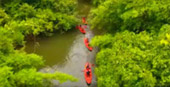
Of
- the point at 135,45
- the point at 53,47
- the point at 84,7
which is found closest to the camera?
the point at 135,45

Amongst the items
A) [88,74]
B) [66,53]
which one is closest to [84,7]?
[66,53]

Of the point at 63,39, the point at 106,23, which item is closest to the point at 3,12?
the point at 63,39

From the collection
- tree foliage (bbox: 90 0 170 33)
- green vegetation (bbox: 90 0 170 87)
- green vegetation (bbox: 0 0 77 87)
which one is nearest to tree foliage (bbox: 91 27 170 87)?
green vegetation (bbox: 90 0 170 87)

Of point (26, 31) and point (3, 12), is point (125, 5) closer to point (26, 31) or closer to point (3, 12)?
point (26, 31)

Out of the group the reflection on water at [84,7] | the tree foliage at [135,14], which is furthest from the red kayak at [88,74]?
the reflection on water at [84,7]

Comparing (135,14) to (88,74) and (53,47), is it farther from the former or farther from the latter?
(53,47)
